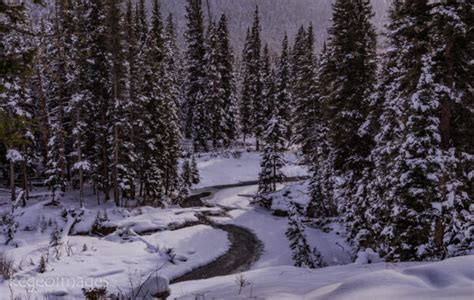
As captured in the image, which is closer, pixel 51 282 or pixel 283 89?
pixel 51 282

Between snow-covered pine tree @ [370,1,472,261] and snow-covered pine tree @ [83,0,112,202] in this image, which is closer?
snow-covered pine tree @ [370,1,472,261]

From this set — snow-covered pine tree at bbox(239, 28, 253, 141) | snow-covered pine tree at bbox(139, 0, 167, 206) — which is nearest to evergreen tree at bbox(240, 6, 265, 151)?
snow-covered pine tree at bbox(239, 28, 253, 141)

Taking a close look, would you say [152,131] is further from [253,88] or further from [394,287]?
[394,287]

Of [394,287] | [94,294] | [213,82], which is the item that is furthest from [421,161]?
[213,82]

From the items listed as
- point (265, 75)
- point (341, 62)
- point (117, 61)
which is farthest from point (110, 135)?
point (265, 75)

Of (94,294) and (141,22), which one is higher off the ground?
(141,22)

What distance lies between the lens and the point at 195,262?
17.0 meters

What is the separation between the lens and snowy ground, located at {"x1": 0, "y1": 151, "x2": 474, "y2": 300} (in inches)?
183

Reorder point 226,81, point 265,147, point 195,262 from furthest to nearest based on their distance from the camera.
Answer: point 226,81, point 265,147, point 195,262

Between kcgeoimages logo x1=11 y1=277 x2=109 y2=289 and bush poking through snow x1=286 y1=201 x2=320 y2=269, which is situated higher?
kcgeoimages logo x1=11 y1=277 x2=109 y2=289

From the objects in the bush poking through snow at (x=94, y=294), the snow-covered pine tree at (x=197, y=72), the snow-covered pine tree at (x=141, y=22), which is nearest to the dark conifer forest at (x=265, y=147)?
the bush poking through snow at (x=94, y=294)

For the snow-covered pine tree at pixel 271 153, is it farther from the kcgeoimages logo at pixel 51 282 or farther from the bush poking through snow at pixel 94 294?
the bush poking through snow at pixel 94 294

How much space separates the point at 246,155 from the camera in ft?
181

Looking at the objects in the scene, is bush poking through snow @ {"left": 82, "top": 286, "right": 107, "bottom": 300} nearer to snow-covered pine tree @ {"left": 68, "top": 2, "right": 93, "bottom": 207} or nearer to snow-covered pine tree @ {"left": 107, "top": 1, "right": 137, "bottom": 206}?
snow-covered pine tree @ {"left": 68, "top": 2, "right": 93, "bottom": 207}
